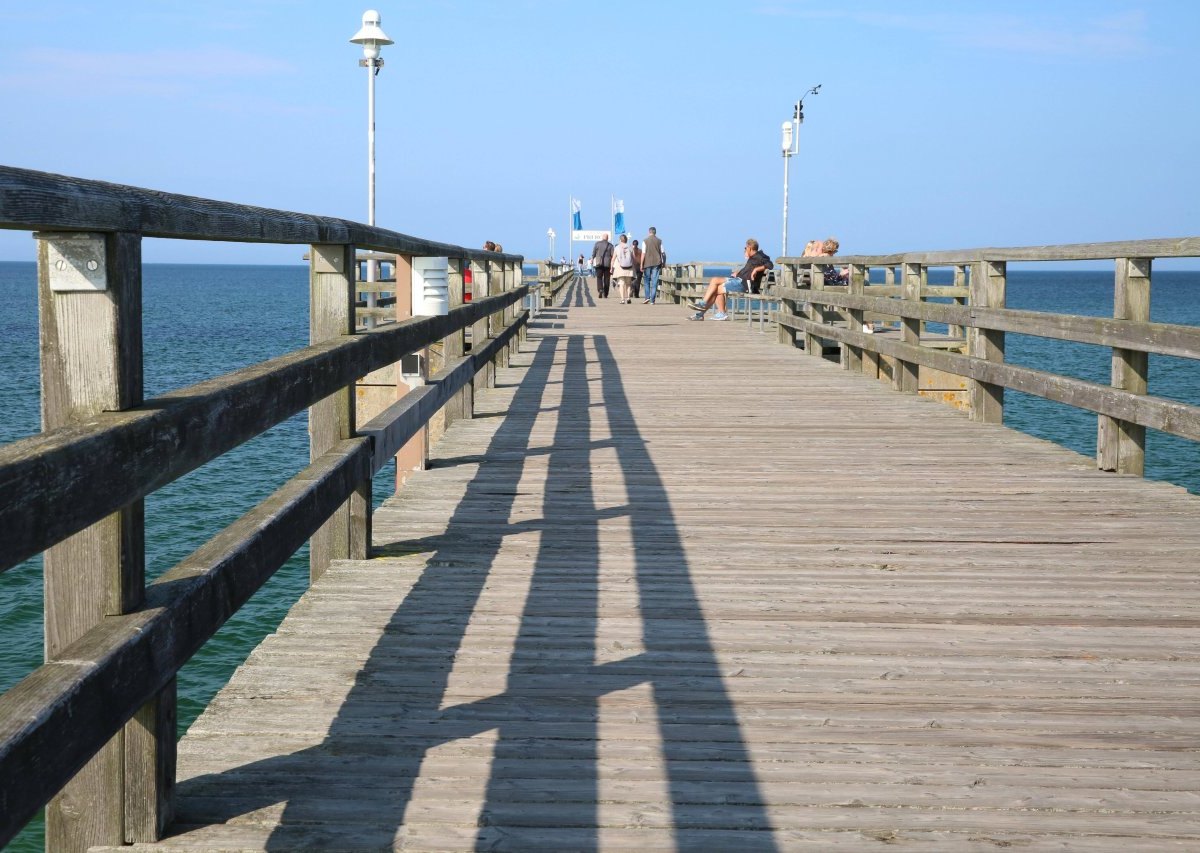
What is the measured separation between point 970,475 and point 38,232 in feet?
19.6

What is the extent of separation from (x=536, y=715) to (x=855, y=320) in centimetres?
1134

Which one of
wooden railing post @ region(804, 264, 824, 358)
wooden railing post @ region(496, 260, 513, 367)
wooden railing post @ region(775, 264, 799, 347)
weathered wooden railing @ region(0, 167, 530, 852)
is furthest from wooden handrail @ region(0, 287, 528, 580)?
wooden railing post @ region(775, 264, 799, 347)

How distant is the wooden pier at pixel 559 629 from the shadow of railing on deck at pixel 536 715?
13 millimetres

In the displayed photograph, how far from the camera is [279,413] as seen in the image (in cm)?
362

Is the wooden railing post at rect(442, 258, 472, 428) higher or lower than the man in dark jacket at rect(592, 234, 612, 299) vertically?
lower

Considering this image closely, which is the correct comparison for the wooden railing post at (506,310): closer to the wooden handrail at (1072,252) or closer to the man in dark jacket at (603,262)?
the wooden handrail at (1072,252)

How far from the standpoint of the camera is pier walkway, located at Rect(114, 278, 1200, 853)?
2955 millimetres

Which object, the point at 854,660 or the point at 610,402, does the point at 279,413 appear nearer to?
the point at 854,660

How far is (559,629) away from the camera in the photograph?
14.5 feet

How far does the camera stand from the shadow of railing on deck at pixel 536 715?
9.65 ft

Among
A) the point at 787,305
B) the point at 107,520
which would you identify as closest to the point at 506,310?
the point at 787,305

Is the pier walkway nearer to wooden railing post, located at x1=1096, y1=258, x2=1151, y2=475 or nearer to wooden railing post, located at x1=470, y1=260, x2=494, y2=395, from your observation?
wooden railing post, located at x1=1096, y1=258, x2=1151, y2=475

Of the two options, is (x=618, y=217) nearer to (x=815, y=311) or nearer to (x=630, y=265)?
(x=630, y=265)

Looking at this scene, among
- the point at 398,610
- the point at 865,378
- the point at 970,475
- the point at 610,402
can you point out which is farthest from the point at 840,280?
the point at 398,610
